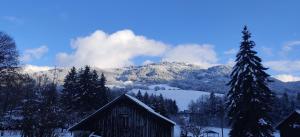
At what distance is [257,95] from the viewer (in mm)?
32969

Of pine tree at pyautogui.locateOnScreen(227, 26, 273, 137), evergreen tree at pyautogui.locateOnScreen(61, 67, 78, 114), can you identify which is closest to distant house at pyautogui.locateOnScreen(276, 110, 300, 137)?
pine tree at pyautogui.locateOnScreen(227, 26, 273, 137)

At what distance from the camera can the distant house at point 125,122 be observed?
30062 millimetres

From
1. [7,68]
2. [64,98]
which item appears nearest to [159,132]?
[7,68]

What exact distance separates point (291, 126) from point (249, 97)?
8.34 metres

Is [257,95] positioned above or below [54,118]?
above

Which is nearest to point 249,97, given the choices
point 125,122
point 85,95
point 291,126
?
point 291,126

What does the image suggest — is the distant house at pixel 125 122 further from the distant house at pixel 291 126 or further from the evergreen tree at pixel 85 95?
the evergreen tree at pixel 85 95

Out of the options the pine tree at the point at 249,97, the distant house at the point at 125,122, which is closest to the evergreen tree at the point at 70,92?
the distant house at the point at 125,122

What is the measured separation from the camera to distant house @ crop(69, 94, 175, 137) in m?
30.1

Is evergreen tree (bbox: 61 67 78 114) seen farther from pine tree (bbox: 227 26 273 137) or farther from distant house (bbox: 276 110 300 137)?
distant house (bbox: 276 110 300 137)

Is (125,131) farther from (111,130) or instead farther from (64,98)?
(64,98)

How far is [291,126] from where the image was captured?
3784cm

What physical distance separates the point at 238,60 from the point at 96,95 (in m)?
32.3

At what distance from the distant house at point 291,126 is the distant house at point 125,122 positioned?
15033mm
